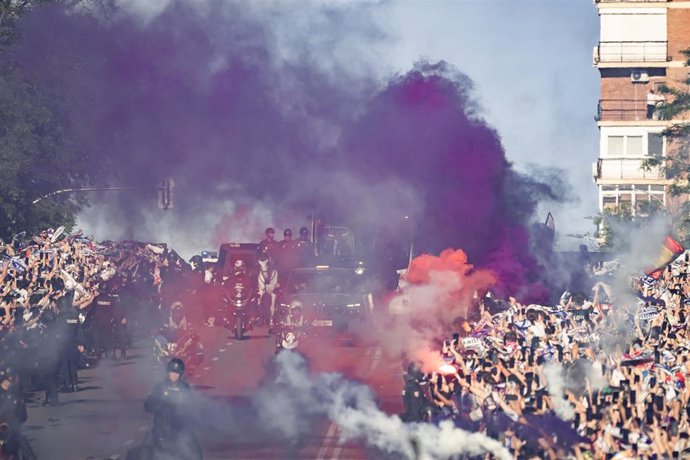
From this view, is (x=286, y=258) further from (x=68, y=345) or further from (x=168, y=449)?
(x=168, y=449)

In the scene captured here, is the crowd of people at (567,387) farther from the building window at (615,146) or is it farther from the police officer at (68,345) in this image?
the building window at (615,146)

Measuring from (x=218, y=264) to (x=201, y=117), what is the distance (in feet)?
33.4

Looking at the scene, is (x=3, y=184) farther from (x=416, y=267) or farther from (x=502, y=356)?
(x=502, y=356)

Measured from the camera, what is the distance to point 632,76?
8638 centimetres

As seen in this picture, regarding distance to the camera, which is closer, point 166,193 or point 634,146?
point 166,193

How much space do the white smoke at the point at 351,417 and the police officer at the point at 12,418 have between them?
4.23 m

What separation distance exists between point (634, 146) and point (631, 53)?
519 cm

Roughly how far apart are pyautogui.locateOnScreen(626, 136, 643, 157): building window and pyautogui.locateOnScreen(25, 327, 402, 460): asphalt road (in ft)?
165

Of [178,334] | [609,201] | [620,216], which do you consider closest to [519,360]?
[178,334]

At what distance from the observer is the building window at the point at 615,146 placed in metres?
85.4

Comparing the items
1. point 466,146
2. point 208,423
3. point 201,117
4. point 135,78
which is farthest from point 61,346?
point 135,78

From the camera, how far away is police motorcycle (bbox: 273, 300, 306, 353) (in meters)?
32.0

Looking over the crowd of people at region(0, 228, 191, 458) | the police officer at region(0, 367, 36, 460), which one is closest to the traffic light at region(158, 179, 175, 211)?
the crowd of people at region(0, 228, 191, 458)

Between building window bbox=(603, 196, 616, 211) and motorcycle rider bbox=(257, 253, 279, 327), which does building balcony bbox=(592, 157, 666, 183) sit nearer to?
building window bbox=(603, 196, 616, 211)
